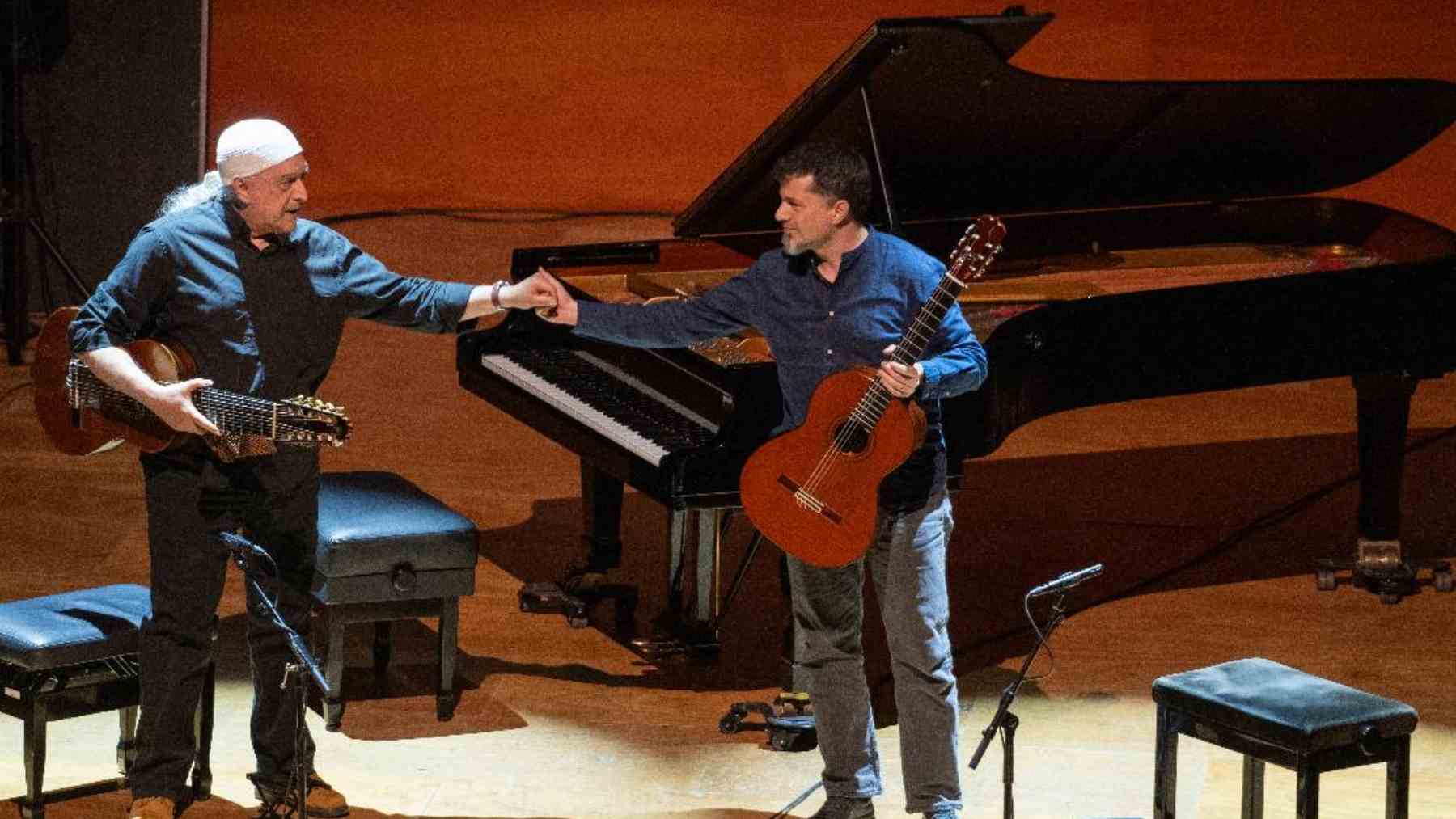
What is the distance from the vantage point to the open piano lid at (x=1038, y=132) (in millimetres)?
6203

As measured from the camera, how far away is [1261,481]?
800cm

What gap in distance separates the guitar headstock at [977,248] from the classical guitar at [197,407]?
1311mm

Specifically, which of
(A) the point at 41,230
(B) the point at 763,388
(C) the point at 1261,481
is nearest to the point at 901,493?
(B) the point at 763,388

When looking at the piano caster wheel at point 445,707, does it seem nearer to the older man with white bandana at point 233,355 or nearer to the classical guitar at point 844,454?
the older man with white bandana at point 233,355

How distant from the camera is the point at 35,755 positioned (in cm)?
502

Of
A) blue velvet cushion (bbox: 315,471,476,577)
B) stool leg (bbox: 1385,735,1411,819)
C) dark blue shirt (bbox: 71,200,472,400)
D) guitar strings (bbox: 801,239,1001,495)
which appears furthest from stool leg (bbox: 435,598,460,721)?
stool leg (bbox: 1385,735,1411,819)

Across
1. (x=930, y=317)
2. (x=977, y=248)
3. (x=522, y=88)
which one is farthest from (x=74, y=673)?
(x=522, y=88)

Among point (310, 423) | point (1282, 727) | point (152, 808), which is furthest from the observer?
point (152, 808)

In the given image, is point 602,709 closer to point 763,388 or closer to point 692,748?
point 692,748

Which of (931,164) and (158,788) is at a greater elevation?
(931,164)

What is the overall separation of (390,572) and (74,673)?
2.94 feet

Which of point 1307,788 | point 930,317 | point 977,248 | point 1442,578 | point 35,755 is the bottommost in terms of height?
point 35,755

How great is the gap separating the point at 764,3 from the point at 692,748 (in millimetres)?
6370

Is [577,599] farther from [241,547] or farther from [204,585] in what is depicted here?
[241,547]
